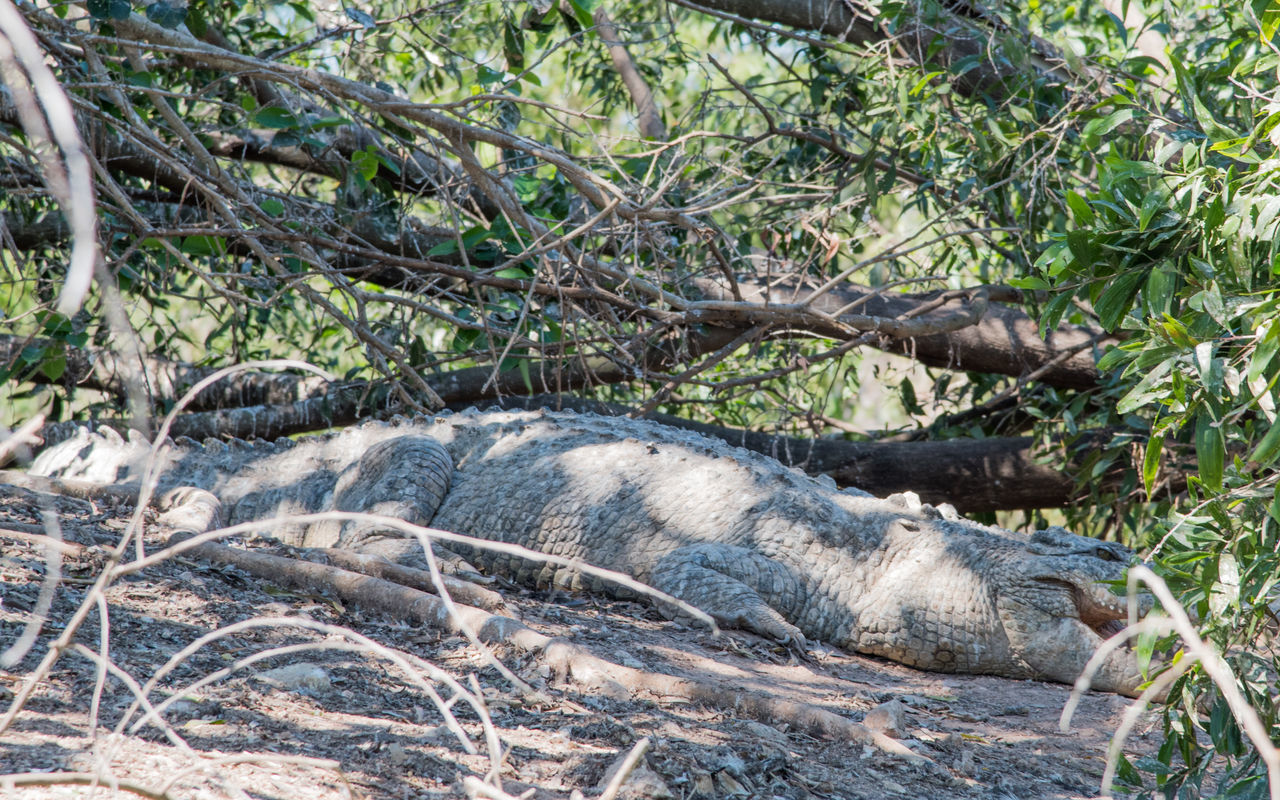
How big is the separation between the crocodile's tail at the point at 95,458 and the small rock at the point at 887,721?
16.3ft

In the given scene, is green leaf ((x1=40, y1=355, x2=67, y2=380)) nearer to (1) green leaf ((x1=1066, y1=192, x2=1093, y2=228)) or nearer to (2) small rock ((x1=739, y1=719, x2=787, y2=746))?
(2) small rock ((x1=739, y1=719, x2=787, y2=746))

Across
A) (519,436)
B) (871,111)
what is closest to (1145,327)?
(871,111)

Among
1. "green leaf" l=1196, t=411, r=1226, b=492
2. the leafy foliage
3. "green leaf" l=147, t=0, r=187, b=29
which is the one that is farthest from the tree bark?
"green leaf" l=1196, t=411, r=1226, b=492

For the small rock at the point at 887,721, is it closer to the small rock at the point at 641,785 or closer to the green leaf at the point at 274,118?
the small rock at the point at 641,785

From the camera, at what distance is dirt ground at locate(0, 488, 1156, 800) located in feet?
6.03

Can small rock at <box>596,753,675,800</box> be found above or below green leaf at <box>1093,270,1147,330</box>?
below

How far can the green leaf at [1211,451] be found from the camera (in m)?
1.97

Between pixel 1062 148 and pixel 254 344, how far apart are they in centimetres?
680

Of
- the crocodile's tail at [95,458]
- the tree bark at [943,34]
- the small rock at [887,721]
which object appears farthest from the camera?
the crocodile's tail at [95,458]

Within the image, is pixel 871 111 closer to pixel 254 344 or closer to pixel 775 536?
pixel 775 536

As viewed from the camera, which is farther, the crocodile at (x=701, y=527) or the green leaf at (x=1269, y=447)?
the crocodile at (x=701, y=527)

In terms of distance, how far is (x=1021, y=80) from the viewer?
187 inches

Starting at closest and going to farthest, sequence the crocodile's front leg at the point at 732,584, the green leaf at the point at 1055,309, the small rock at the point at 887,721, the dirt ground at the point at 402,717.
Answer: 1. the dirt ground at the point at 402,717
2. the green leaf at the point at 1055,309
3. the small rock at the point at 887,721
4. the crocodile's front leg at the point at 732,584

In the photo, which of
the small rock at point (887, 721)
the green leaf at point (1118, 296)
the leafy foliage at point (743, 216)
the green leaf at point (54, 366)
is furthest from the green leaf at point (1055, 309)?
the green leaf at point (54, 366)
